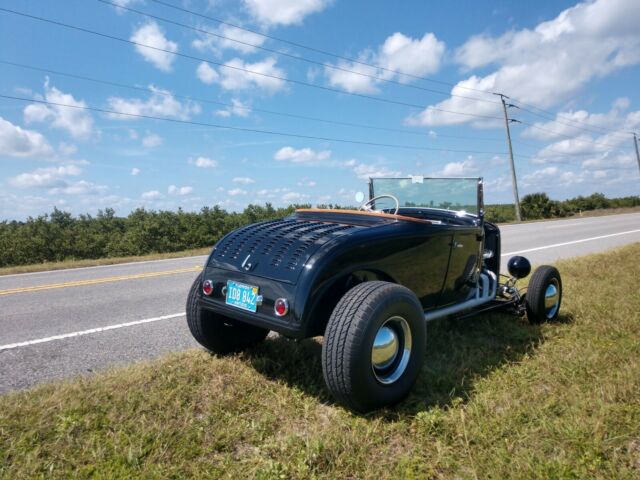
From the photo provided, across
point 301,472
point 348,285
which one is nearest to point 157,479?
point 301,472

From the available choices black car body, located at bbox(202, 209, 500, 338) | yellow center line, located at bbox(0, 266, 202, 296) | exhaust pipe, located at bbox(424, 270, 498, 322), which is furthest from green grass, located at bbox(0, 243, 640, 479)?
yellow center line, located at bbox(0, 266, 202, 296)

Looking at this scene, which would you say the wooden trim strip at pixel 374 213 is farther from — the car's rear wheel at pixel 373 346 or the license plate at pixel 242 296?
the license plate at pixel 242 296

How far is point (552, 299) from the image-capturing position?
172 inches

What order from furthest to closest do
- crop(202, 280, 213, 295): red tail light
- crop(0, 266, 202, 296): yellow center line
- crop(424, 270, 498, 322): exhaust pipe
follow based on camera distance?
crop(0, 266, 202, 296): yellow center line → crop(424, 270, 498, 322): exhaust pipe → crop(202, 280, 213, 295): red tail light

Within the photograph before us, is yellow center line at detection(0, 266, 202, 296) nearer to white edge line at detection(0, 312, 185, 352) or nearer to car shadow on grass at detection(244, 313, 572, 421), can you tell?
white edge line at detection(0, 312, 185, 352)

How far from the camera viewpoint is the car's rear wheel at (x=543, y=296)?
4.22 m

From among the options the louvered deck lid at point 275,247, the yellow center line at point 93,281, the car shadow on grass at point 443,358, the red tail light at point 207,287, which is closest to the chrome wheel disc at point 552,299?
the car shadow on grass at point 443,358

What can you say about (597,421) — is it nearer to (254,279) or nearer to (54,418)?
(254,279)

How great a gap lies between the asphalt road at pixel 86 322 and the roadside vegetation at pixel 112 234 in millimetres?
7512

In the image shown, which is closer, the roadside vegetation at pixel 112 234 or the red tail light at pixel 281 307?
the red tail light at pixel 281 307

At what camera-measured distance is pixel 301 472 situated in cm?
202

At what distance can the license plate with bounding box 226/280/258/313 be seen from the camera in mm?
2770

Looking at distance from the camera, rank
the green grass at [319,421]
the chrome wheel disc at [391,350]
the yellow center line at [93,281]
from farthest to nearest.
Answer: the yellow center line at [93,281] → the chrome wheel disc at [391,350] → the green grass at [319,421]

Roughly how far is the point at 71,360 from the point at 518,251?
10.1m
